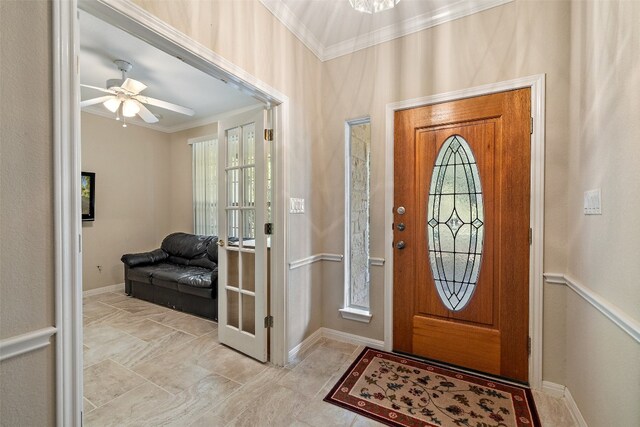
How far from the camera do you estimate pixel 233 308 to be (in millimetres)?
2461

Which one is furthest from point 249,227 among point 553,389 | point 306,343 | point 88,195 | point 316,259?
point 88,195

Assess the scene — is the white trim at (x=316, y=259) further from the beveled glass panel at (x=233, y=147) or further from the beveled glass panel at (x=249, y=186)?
the beveled glass panel at (x=233, y=147)

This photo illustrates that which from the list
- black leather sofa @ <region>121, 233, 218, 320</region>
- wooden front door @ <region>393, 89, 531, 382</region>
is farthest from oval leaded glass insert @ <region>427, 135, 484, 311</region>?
black leather sofa @ <region>121, 233, 218, 320</region>

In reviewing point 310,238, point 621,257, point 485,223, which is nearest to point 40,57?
point 310,238

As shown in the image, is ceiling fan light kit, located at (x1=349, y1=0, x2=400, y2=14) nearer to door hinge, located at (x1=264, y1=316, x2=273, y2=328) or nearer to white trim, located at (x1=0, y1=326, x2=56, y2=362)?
white trim, located at (x1=0, y1=326, x2=56, y2=362)

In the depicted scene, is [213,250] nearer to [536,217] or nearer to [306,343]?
[306,343]

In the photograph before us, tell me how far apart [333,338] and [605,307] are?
1957 millimetres

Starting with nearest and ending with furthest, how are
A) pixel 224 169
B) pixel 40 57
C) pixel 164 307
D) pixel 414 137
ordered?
pixel 40 57 < pixel 414 137 < pixel 224 169 < pixel 164 307

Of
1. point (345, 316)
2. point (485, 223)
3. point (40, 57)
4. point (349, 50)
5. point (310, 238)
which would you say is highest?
point (349, 50)

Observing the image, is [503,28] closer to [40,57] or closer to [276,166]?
[276,166]

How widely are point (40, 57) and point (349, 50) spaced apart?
2.21m

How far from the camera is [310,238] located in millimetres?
2521

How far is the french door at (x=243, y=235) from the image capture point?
7.23ft

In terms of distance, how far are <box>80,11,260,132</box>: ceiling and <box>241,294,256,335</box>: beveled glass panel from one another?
2325 millimetres
